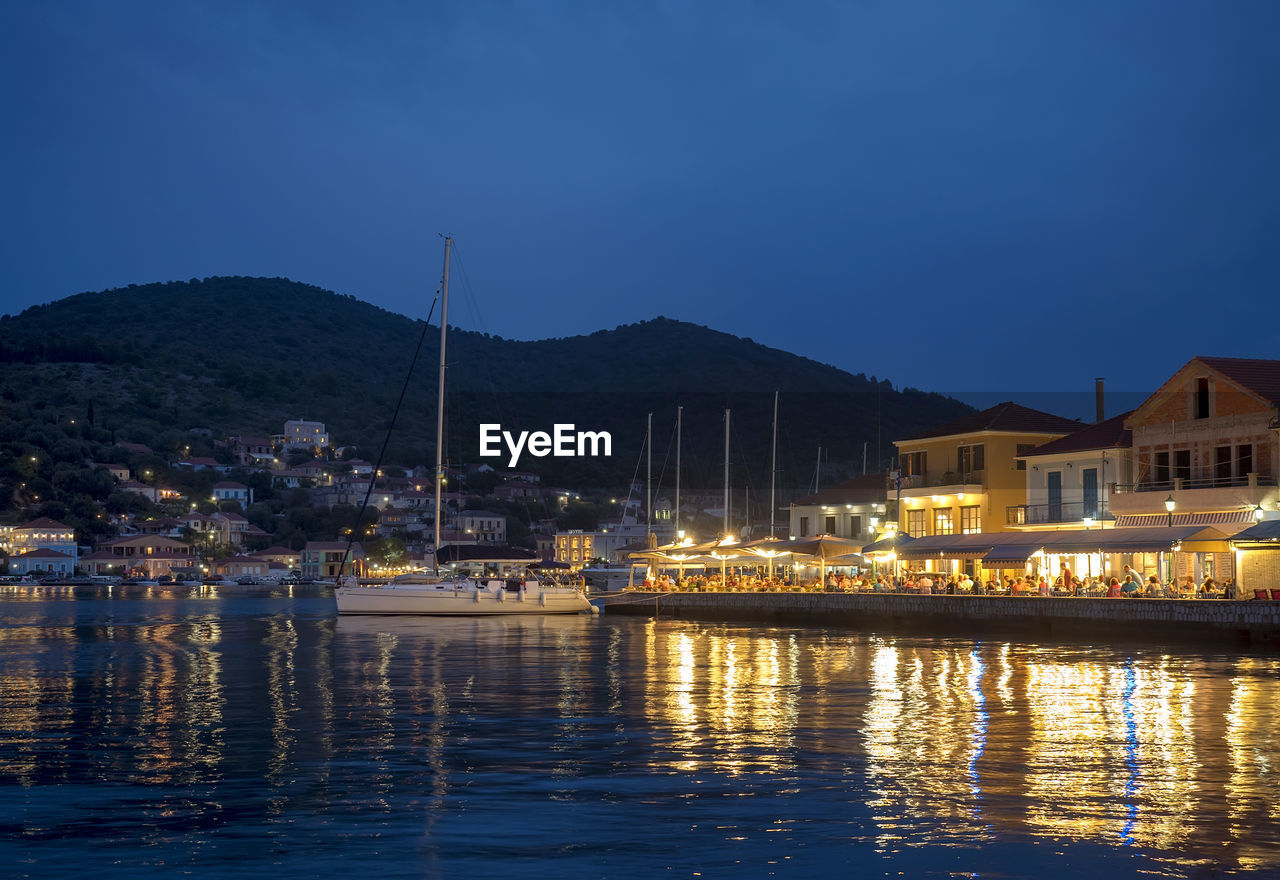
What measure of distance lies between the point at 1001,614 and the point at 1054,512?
1160 centimetres

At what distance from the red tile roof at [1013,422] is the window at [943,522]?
12.3ft

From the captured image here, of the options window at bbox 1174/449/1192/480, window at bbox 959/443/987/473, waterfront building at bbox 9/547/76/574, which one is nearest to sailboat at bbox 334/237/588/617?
window at bbox 959/443/987/473

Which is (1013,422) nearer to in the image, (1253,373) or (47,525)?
(1253,373)

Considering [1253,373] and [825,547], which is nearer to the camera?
[1253,373]

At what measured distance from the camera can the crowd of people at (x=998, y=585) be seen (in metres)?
44.0

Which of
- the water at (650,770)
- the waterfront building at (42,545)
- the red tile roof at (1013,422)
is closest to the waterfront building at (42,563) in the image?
the waterfront building at (42,545)

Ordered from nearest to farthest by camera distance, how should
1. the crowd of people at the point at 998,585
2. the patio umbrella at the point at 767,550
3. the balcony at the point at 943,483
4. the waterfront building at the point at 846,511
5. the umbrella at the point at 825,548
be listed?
the crowd of people at the point at 998,585
the umbrella at the point at 825,548
the balcony at the point at 943,483
the patio umbrella at the point at 767,550
the waterfront building at the point at 846,511

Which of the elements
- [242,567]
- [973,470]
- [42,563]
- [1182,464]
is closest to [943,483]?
[973,470]

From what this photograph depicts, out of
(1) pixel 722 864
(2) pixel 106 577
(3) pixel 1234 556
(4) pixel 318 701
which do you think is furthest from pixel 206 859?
(2) pixel 106 577

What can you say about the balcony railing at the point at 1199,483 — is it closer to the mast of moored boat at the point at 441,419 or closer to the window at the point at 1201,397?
the window at the point at 1201,397

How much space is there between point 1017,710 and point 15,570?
602 feet

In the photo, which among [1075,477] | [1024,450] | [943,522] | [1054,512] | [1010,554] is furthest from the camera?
[943,522]

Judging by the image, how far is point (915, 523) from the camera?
225 feet

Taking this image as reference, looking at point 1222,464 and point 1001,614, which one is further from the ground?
point 1222,464
